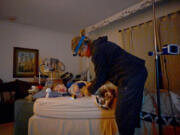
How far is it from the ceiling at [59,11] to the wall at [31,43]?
23 cm

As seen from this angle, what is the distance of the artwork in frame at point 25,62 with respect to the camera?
3.26m

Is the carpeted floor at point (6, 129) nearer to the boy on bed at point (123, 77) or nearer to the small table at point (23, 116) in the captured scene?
the small table at point (23, 116)

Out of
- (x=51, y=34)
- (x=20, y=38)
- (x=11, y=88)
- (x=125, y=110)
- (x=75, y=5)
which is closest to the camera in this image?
(x=125, y=110)

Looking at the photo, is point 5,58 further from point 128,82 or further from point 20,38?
point 128,82

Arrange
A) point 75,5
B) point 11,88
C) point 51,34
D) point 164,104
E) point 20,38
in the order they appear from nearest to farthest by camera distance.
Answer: point 164,104 < point 75,5 < point 11,88 < point 20,38 < point 51,34

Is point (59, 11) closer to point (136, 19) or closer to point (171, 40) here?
point (136, 19)

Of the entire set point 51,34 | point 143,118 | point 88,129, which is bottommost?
point 88,129

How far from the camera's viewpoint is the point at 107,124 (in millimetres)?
1207

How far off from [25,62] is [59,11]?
5.59ft

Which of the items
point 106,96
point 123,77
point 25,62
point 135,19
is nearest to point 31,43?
point 25,62

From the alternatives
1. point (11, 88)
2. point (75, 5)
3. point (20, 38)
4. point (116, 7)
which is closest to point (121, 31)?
point (116, 7)

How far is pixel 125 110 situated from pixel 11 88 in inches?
113

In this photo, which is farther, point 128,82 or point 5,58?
point 5,58

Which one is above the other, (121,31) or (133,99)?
(121,31)
